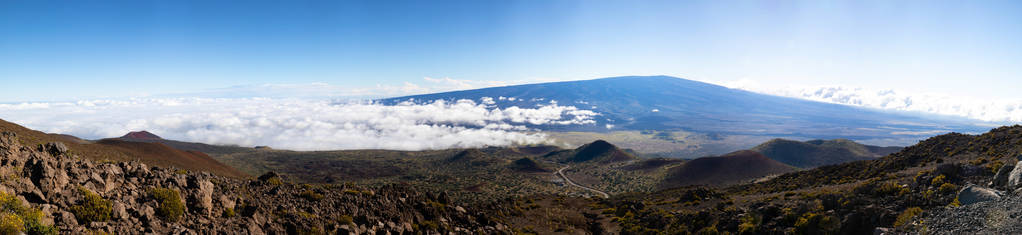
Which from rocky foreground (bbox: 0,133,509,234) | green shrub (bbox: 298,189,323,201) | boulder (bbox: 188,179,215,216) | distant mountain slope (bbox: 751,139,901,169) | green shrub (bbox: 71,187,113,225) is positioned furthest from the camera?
distant mountain slope (bbox: 751,139,901,169)

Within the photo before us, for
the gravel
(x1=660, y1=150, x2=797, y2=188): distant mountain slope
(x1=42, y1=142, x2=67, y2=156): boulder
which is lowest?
Result: (x1=660, y1=150, x2=797, y2=188): distant mountain slope

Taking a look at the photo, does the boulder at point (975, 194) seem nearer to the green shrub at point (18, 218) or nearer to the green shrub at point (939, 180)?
the green shrub at point (939, 180)

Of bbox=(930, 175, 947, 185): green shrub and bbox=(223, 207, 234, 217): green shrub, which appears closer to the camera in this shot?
bbox=(223, 207, 234, 217): green shrub

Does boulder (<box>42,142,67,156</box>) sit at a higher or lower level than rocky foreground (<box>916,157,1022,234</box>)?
higher

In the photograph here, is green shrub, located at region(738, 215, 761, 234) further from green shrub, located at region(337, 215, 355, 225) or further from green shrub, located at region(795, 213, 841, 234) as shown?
green shrub, located at region(337, 215, 355, 225)

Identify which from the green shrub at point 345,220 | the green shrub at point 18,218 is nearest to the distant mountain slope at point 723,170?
the green shrub at point 345,220

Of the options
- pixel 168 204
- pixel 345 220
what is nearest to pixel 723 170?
pixel 345 220

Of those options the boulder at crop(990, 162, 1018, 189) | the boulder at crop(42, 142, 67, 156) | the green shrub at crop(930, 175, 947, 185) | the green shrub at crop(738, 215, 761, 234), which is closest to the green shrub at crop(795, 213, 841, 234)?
the green shrub at crop(738, 215, 761, 234)
